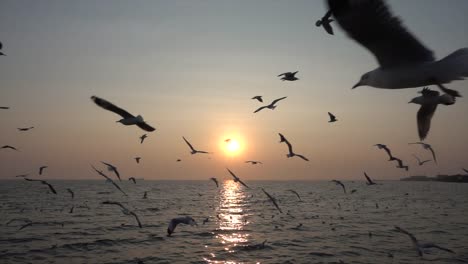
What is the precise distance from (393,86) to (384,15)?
4.81 ft

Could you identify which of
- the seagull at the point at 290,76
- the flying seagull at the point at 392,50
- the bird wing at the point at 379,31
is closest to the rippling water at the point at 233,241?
the seagull at the point at 290,76

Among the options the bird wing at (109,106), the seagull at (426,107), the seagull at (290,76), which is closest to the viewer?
the seagull at (426,107)

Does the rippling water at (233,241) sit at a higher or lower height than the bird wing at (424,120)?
lower

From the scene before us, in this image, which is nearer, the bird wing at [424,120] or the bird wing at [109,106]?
the bird wing at [424,120]

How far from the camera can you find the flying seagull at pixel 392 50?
5605mm

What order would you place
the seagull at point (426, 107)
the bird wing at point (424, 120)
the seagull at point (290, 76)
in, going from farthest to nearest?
the seagull at point (290, 76) → the bird wing at point (424, 120) → the seagull at point (426, 107)

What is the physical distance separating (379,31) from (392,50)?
0.50 metres

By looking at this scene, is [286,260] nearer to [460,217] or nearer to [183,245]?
[183,245]

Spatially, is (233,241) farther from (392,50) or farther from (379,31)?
(379,31)

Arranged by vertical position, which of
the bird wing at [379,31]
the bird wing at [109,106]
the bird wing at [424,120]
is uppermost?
the bird wing at [379,31]

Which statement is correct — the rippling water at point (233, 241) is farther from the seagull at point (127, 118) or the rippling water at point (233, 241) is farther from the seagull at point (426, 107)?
the seagull at point (426, 107)

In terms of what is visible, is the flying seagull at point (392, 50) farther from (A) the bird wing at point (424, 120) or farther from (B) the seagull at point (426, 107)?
(A) the bird wing at point (424, 120)

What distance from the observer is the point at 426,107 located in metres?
8.41

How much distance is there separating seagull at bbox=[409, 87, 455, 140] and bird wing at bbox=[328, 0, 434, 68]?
7.28 ft
